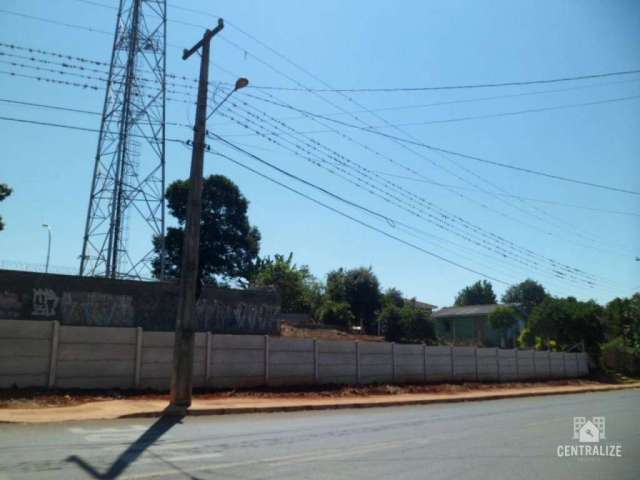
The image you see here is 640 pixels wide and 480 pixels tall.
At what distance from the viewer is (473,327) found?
68.2m

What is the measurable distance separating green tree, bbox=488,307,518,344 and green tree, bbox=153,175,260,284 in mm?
26009

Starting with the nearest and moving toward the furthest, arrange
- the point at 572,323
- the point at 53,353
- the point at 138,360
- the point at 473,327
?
1. the point at 53,353
2. the point at 138,360
3. the point at 572,323
4. the point at 473,327

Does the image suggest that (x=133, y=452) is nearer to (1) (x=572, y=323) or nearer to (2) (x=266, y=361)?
(2) (x=266, y=361)

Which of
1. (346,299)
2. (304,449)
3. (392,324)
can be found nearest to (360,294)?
(346,299)

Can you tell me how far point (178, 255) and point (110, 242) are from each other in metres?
24.1

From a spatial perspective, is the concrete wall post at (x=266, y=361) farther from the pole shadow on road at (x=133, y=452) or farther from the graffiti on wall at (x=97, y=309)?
the graffiti on wall at (x=97, y=309)

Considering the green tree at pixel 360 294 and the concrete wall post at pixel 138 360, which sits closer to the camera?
the concrete wall post at pixel 138 360

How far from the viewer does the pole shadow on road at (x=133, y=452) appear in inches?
297

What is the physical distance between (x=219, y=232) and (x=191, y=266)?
4251 centimetres

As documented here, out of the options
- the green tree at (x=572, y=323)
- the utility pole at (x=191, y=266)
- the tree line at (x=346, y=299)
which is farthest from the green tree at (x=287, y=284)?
the utility pole at (x=191, y=266)

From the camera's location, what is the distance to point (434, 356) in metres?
30.3

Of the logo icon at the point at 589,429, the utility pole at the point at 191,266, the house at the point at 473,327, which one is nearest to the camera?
the logo icon at the point at 589,429

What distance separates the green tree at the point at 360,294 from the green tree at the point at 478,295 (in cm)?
5593

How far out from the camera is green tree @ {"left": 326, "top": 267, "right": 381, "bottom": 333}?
59312mm
